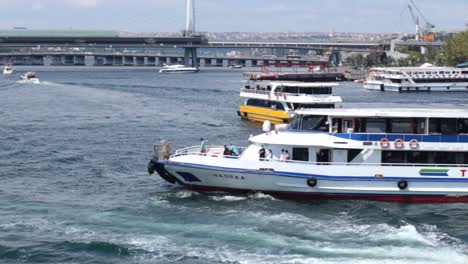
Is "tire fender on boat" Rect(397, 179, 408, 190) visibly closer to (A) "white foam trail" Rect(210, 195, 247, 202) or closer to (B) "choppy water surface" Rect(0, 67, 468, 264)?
(B) "choppy water surface" Rect(0, 67, 468, 264)

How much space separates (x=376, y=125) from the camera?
100 feet

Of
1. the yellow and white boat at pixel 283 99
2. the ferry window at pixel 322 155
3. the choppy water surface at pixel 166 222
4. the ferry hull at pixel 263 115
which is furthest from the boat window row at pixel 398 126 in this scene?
the ferry hull at pixel 263 115

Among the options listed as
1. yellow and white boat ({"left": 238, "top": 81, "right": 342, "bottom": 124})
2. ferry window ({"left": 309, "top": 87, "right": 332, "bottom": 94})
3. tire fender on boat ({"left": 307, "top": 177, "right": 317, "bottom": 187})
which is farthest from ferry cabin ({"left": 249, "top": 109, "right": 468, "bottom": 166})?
ferry window ({"left": 309, "top": 87, "right": 332, "bottom": 94})

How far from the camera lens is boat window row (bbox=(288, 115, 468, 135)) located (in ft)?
99.5

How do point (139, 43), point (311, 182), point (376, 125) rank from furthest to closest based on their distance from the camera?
point (139, 43)
point (376, 125)
point (311, 182)

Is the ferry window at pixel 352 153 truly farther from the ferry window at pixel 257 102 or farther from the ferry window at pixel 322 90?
the ferry window at pixel 257 102

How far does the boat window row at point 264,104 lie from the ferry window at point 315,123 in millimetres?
23778

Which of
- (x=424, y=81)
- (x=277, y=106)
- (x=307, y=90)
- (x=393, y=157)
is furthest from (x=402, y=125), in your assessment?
(x=424, y=81)

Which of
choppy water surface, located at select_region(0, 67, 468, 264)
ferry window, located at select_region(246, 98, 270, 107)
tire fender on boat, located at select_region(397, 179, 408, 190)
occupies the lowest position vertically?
choppy water surface, located at select_region(0, 67, 468, 264)

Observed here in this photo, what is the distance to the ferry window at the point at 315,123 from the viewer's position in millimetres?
30688

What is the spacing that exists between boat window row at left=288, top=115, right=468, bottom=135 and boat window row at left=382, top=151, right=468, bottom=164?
76 cm

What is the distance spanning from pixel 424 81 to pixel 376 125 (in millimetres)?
73818

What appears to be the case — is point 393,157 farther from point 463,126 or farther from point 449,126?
point 463,126

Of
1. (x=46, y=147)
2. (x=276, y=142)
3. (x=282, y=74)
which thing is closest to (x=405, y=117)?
(x=276, y=142)
